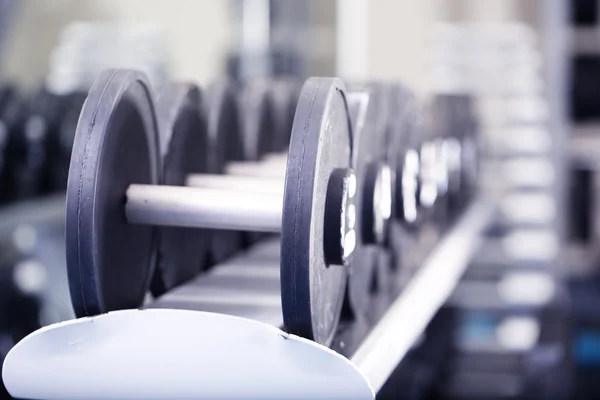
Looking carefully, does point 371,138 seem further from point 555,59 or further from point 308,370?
point 555,59

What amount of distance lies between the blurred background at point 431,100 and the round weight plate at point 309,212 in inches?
Result: 30.9

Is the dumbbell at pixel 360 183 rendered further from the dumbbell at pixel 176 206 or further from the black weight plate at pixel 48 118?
the black weight plate at pixel 48 118

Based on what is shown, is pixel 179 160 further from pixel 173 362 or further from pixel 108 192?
pixel 173 362

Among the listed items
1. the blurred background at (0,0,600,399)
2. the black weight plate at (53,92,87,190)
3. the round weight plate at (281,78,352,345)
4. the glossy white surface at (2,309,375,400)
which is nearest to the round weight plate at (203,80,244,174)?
the round weight plate at (281,78,352,345)

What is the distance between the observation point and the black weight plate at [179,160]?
0.81m

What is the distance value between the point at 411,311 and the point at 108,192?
375mm

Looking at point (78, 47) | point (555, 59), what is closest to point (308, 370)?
point (78, 47)

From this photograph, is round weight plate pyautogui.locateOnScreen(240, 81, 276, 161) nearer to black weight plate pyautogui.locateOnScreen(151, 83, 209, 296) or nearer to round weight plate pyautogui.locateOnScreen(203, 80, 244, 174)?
round weight plate pyautogui.locateOnScreen(203, 80, 244, 174)

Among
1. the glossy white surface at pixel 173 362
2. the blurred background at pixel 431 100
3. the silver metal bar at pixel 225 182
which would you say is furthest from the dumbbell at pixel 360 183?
the blurred background at pixel 431 100

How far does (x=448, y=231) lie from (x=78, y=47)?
1683 millimetres

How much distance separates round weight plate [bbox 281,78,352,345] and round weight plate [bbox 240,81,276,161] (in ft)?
1.53

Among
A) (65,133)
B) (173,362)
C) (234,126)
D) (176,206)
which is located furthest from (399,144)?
(65,133)

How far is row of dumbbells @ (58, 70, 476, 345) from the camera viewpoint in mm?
633

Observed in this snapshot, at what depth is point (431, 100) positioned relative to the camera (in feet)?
5.36
